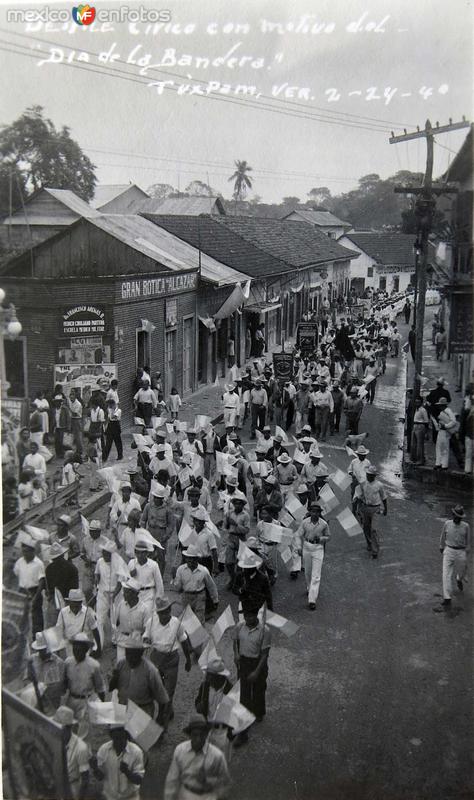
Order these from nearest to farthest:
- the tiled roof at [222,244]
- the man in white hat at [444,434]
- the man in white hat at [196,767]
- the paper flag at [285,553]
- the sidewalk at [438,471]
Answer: the man in white hat at [196,767]
the paper flag at [285,553]
the man in white hat at [444,434]
the sidewalk at [438,471]
the tiled roof at [222,244]

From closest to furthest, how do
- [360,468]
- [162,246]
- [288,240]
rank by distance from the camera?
[360,468] → [162,246] → [288,240]

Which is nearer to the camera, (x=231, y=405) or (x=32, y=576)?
(x=32, y=576)

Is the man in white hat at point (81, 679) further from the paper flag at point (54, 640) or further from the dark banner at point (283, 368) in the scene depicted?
the dark banner at point (283, 368)

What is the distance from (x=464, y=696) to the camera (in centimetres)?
763

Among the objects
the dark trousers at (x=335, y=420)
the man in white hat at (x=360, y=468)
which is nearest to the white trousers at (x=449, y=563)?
the man in white hat at (x=360, y=468)

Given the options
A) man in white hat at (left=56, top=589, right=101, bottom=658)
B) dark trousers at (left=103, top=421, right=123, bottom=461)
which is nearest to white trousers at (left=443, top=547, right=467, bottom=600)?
man in white hat at (left=56, top=589, right=101, bottom=658)

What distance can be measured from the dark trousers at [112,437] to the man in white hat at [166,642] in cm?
735

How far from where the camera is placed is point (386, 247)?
58.0 meters

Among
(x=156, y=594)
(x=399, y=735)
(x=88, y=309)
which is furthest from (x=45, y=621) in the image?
(x=88, y=309)

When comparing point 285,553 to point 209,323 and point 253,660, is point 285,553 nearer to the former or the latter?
point 253,660

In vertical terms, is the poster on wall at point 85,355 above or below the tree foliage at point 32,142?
below

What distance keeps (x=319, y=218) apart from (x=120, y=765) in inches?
2319

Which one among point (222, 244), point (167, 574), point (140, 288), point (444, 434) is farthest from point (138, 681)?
point (222, 244)

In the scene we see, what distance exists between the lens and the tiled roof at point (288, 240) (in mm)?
33594
